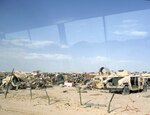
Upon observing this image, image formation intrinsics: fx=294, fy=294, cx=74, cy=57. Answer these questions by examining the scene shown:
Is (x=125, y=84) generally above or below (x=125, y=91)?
above

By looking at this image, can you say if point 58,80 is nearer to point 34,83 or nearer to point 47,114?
point 34,83

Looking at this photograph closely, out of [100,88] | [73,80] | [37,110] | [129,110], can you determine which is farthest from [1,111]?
[73,80]

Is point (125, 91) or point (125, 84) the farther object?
point (125, 84)

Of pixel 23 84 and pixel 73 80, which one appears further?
pixel 73 80

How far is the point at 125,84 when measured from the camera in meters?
25.0

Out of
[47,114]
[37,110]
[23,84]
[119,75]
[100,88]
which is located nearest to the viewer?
[47,114]

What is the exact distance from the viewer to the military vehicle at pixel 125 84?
24867 mm

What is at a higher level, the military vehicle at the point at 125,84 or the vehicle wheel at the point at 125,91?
the military vehicle at the point at 125,84

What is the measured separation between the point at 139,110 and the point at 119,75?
1176 centimetres

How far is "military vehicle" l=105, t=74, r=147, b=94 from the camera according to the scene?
24867 millimetres

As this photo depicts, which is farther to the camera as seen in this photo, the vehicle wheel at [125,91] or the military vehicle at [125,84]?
the military vehicle at [125,84]

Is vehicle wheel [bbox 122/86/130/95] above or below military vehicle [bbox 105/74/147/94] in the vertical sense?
below

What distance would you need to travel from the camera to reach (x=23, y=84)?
112 feet

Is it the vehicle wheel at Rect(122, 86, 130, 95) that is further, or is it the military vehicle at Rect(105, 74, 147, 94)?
the military vehicle at Rect(105, 74, 147, 94)
